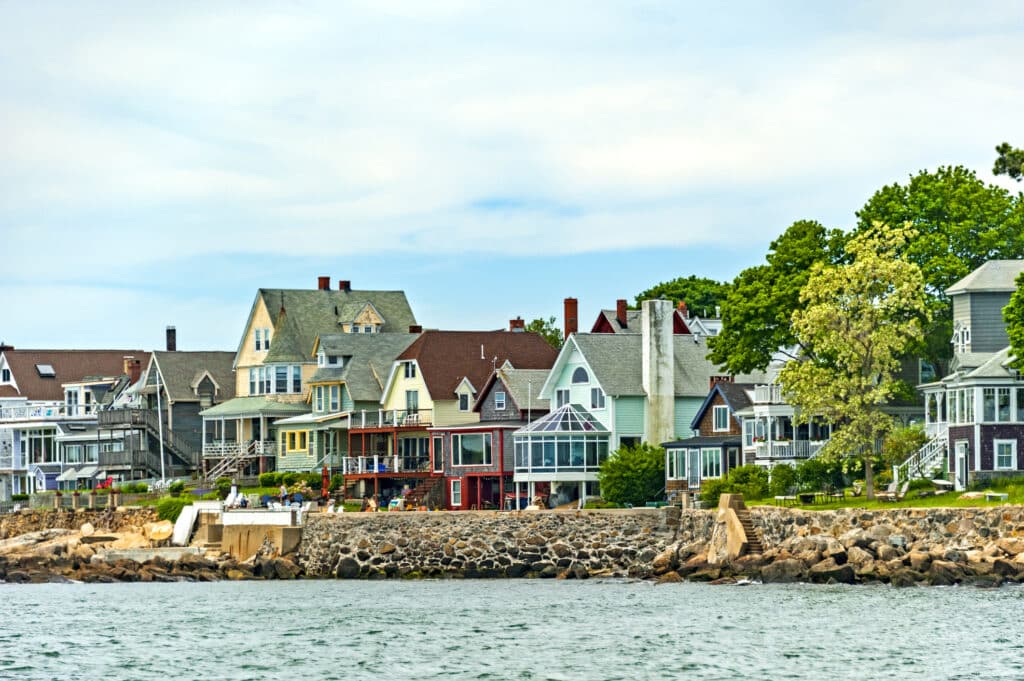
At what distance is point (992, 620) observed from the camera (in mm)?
48938

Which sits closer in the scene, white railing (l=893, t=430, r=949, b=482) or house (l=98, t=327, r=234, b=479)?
white railing (l=893, t=430, r=949, b=482)

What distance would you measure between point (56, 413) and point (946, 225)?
55.0 m

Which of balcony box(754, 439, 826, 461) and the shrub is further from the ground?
balcony box(754, 439, 826, 461)

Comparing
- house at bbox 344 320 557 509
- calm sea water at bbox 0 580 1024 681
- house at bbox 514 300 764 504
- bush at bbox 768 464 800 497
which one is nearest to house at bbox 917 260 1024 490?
bush at bbox 768 464 800 497

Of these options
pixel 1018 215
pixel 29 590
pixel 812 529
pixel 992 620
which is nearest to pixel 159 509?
pixel 29 590

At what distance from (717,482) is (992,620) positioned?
24.9 m

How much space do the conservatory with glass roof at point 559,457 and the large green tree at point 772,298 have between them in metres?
7.73

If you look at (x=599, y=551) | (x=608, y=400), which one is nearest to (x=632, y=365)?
(x=608, y=400)

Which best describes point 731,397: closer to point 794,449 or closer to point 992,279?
point 794,449

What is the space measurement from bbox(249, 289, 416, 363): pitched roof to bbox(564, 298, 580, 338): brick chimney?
13393 millimetres

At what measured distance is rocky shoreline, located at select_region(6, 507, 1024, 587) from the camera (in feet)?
193

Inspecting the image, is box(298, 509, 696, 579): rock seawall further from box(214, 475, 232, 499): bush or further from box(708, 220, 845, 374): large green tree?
box(214, 475, 232, 499): bush

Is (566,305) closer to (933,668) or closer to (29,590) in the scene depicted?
(29,590)

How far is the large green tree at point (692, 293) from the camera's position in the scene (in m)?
115
